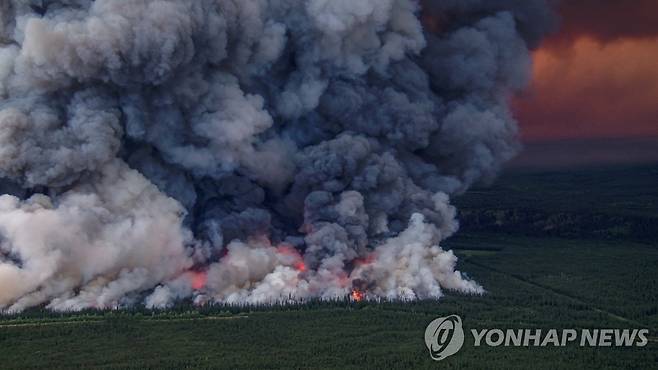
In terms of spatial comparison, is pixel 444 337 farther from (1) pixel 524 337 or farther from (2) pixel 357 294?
(2) pixel 357 294

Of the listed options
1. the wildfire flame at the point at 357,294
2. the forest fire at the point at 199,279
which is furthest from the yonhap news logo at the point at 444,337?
the forest fire at the point at 199,279

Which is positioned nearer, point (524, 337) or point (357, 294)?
point (524, 337)

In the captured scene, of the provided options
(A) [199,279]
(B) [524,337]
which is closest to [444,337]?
(B) [524,337]

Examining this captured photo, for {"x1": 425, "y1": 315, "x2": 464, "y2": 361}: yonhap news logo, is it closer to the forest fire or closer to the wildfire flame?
the wildfire flame

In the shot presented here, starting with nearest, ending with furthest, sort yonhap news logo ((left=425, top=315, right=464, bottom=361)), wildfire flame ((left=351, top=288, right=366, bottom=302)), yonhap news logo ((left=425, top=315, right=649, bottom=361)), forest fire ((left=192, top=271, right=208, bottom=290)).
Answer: yonhap news logo ((left=425, top=315, right=464, bottom=361)) < yonhap news logo ((left=425, top=315, right=649, bottom=361)) < wildfire flame ((left=351, top=288, right=366, bottom=302)) < forest fire ((left=192, top=271, right=208, bottom=290))

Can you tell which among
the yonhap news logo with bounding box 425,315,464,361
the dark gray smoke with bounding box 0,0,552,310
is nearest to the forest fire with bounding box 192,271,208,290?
the dark gray smoke with bounding box 0,0,552,310

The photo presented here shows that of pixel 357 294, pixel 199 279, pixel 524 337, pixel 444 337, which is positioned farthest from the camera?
pixel 199 279
